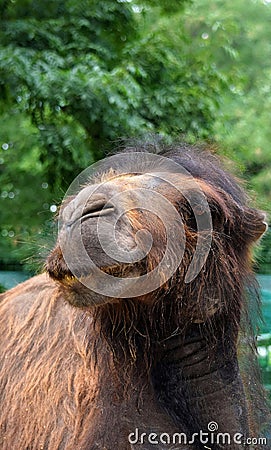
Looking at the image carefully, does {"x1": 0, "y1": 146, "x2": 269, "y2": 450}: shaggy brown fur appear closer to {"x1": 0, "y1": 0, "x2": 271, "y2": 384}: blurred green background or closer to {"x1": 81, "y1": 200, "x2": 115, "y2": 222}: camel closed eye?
{"x1": 81, "y1": 200, "x2": 115, "y2": 222}: camel closed eye

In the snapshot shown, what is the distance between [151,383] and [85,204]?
84 cm

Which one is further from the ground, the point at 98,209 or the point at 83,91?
the point at 98,209

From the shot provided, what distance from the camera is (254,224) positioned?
3.27 m

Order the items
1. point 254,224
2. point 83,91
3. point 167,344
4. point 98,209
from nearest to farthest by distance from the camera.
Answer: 1. point 98,209
2. point 167,344
3. point 254,224
4. point 83,91

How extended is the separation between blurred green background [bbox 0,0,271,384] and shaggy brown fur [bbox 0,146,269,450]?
278 cm

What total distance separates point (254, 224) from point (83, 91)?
4.27 m

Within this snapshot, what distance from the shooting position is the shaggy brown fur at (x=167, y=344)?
2.94 meters

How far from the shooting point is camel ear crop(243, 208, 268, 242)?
3.25 m

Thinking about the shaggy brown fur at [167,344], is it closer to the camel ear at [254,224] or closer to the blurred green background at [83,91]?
the camel ear at [254,224]

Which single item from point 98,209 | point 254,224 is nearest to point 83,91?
point 254,224

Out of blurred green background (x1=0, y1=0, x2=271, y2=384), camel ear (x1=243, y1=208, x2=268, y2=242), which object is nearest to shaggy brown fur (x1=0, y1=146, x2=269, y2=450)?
camel ear (x1=243, y1=208, x2=268, y2=242)

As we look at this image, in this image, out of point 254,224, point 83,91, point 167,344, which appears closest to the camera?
point 167,344

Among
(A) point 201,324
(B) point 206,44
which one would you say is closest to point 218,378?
(A) point 201,324

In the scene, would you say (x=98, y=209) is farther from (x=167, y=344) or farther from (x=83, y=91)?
(x=83, y=91)
